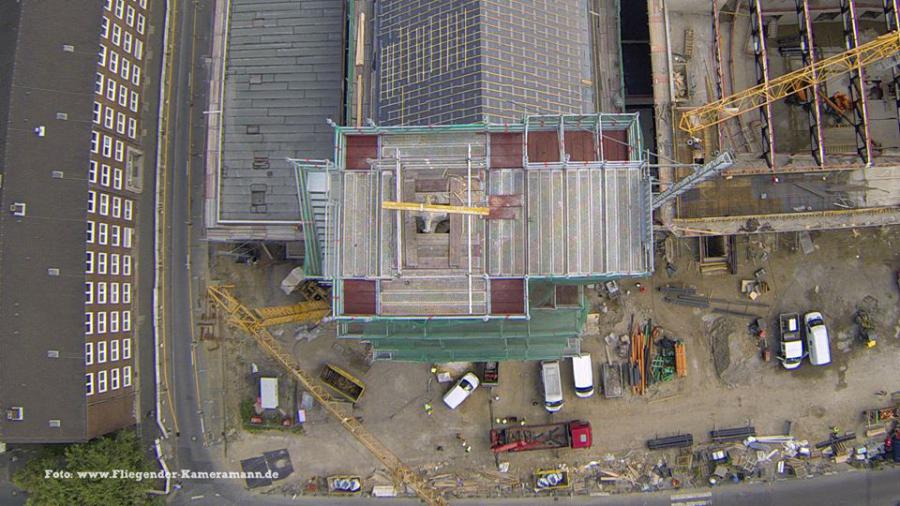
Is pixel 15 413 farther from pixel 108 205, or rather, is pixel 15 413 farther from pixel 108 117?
pixel 108 117

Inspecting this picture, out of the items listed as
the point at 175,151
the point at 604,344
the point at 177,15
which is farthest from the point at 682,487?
the point at 177,15

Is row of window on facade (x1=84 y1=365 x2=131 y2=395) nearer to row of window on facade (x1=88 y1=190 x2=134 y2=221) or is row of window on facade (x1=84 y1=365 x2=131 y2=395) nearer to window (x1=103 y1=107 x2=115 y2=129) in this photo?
row of window on facade (x1=88 y1=190 x2=134 y2=221)

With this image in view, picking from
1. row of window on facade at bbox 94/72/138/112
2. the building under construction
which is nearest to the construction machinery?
row of window on facade at bbox 94/72/138/112

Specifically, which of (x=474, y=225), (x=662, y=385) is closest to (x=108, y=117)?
(x=474, y=225)

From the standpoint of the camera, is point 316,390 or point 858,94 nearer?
point 858,94

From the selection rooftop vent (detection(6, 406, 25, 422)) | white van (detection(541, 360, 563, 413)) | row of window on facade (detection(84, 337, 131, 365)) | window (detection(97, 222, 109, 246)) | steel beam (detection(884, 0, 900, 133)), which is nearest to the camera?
rooftop vent (detection(6, 406, 25, 422))

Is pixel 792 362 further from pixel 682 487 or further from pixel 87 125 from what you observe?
pixel 87 125
